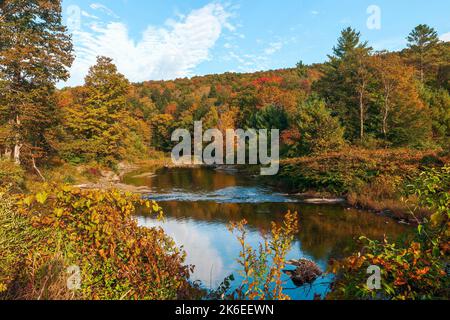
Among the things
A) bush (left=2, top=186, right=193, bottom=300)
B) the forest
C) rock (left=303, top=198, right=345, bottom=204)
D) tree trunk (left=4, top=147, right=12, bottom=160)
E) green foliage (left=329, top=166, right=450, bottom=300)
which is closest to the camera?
green foliage (left=329, top=166, right=450, bottom=300)

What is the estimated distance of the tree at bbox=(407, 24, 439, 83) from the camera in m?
43.4

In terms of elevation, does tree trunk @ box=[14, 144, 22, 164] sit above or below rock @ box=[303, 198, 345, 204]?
above

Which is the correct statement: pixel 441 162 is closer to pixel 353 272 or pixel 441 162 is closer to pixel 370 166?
pixel 370 166

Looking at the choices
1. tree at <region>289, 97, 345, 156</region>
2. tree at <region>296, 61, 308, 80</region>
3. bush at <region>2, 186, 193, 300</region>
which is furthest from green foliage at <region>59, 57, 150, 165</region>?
tree at <region>296, 61, 308, 80</region>

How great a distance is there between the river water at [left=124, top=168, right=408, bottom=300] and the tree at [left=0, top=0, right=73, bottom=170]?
28.9 ft

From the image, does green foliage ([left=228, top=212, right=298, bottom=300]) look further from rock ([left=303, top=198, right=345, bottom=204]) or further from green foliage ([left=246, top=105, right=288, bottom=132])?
green foliage ([left=246, top=105, right=288, bottom=132])

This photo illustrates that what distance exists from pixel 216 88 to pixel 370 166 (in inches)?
2492

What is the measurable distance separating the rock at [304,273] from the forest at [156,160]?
→ 76 cm

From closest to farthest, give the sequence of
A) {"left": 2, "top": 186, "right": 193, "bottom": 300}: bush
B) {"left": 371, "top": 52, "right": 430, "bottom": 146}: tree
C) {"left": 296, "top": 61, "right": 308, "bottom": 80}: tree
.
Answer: {"left": 2, "top": 186, "right": 193, "bottom": 300}: bush
{"left": 371, "top": 52, "right": 430, "bottom": 146}: tree
{"left": 296, "top": 61, "right": 308, "bottom": 80}: tree

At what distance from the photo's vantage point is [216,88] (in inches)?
3145

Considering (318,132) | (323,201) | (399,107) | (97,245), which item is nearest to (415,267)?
(97,245)

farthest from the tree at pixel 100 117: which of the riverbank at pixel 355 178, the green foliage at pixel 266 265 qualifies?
the green foliage at pixel 266 265

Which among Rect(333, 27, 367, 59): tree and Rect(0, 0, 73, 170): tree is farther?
Rect(333, 27, 367, 59): tree
